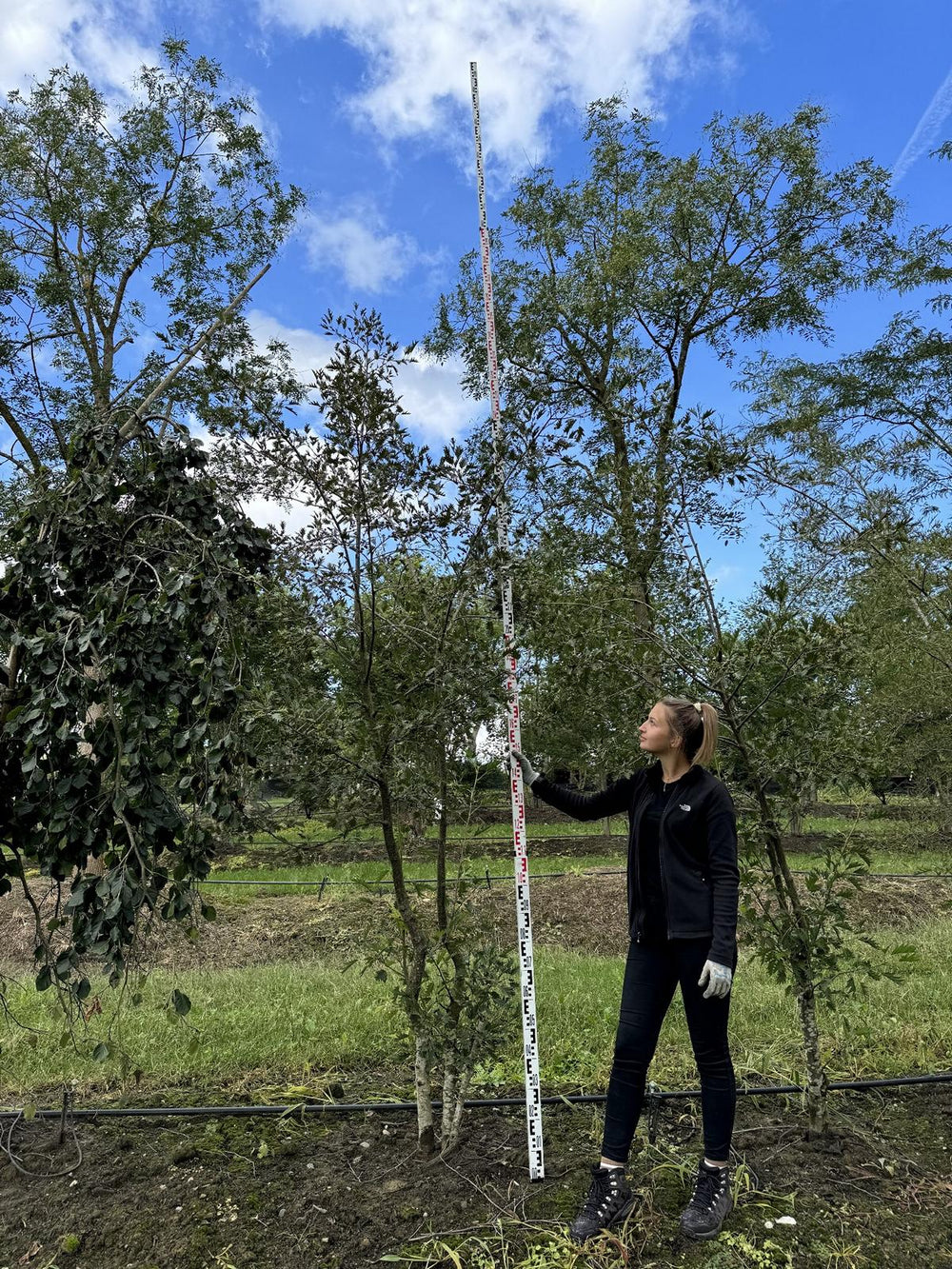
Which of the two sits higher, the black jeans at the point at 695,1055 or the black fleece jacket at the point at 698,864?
the black fleece jacket at the point at 698,864

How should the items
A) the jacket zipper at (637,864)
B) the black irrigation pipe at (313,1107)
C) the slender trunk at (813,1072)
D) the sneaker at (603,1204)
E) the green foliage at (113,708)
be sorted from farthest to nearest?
the black irrigation pipe at (313,1107) < the slender trunk at (813,1072) < the jacket zipper at (637,864) < the sneaker at (603,1204) < the green foliage at (113,708)

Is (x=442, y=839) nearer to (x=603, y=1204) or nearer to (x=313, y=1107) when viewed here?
(x=603, y=1204)

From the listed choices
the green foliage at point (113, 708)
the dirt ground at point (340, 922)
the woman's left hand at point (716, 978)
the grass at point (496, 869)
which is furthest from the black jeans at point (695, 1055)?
the grass at point (496, 869)

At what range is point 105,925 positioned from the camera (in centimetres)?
224

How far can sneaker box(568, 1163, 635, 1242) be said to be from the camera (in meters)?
2.44

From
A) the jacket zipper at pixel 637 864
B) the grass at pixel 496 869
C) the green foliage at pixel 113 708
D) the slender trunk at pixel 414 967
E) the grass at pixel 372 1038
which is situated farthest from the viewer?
the grass at pixel 496 869

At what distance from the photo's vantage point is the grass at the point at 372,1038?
3.80 m

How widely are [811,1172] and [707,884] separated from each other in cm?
123

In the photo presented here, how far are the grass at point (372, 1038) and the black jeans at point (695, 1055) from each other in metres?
0.53

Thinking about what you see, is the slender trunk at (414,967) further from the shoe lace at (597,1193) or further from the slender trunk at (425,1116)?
the shoe lace at (597,1193)

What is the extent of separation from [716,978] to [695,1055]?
37 cm

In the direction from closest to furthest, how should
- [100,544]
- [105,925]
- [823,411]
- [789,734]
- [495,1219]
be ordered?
[105,925]
[495,1219]
[100,544]
[789,734]
[823,411]

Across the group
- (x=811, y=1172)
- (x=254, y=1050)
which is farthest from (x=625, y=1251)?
(x=254, y=1050)

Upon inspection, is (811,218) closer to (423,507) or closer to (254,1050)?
(423,507)
